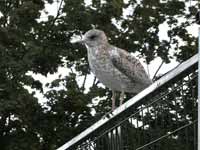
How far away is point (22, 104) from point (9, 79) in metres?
0.65

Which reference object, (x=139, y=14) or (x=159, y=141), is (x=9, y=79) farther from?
(x=159, y=141)

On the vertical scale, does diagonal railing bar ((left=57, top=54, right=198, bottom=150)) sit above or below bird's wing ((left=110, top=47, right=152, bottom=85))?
below

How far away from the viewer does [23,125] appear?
1583 centimetres

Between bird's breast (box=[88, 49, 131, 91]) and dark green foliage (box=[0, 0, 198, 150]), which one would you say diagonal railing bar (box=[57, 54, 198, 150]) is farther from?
dark green foliage (box=[0, 0, 198, 150])

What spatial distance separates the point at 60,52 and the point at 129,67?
24.0 feet

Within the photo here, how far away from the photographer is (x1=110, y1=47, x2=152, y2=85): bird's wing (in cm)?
950

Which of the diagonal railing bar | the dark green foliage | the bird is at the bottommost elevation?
the diagonal railing bar

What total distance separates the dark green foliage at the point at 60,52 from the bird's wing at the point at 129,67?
17.4ft

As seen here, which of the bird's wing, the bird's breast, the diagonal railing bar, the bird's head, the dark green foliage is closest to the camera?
the diagonal railing bar

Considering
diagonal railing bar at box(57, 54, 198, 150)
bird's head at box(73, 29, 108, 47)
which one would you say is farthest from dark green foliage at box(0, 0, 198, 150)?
diagonal railing bar at box(57, 54, 198, 150)

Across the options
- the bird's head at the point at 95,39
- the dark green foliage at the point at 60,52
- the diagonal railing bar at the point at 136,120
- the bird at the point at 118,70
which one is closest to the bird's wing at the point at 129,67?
the bird at the point at 118,70

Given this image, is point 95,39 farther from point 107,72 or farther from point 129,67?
point 129,67

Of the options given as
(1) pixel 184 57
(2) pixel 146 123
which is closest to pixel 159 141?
(2) pixel 146 123

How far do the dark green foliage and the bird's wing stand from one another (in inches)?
209
